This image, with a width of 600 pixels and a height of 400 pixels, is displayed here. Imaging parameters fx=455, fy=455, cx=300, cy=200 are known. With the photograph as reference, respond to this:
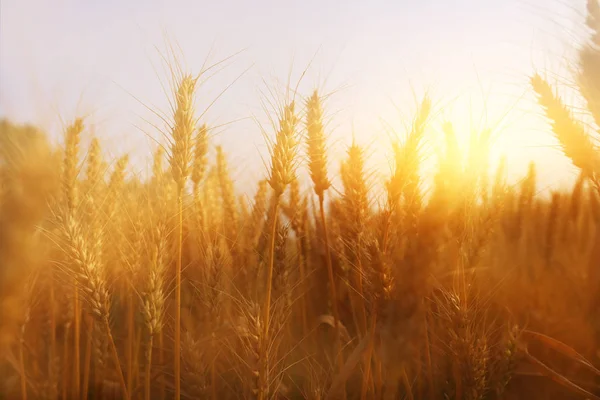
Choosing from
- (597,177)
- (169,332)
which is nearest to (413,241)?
(597,177)

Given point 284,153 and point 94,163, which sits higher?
point 94,163

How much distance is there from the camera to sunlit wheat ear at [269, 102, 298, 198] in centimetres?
179

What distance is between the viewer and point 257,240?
2.69m

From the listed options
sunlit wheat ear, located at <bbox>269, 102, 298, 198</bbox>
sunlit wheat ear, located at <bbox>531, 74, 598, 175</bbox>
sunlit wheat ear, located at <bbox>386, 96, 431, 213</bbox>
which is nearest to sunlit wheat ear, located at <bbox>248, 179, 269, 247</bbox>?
sunlit wheat ear, located at <bbox>269, 102, 298, 198</bbox>

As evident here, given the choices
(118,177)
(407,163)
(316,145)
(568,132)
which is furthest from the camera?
(118,177)

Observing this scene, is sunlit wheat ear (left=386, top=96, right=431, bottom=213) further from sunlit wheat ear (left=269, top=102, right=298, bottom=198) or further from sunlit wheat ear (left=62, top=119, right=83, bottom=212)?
sunlit wheat ear (left=62, top=119, right=83, bottom=212)

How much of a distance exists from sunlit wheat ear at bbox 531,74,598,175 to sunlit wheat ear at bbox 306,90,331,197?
1088mm

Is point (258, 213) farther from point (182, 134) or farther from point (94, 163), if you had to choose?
point (182, 134)

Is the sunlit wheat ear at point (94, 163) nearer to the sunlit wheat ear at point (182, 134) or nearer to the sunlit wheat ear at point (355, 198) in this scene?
the sunlit wheat ear at point (182, 134)

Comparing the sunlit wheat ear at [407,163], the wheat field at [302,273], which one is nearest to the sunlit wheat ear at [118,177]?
the wheat field at [302,273]

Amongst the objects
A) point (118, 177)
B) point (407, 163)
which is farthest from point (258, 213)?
point (407, 163)

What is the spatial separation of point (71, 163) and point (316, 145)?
1.23 meters

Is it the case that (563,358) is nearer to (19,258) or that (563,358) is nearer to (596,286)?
(596,286)

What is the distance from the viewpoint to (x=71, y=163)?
2119 mm
